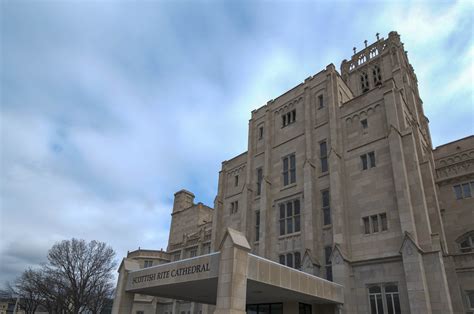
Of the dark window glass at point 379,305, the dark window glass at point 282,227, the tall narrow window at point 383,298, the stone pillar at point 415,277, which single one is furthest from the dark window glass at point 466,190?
the dark window glass at point 282,227

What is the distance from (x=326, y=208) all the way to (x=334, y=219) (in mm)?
A: 1808

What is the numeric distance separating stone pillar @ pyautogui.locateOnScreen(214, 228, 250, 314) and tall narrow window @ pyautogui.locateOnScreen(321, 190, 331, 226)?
12.0m

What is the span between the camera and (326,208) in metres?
25.2

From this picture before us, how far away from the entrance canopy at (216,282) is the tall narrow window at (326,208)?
17.5ft

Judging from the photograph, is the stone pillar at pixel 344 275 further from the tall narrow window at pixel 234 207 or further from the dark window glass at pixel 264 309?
the tall narrow window at pixel 234 207

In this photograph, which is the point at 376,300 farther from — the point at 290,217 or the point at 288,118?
the point at 288,118

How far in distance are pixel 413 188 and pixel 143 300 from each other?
34.3 meters

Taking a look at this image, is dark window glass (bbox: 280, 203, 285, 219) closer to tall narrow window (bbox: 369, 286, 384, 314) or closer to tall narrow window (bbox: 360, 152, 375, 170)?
tall narrow window (bbox: 360, 152, 375, 170)

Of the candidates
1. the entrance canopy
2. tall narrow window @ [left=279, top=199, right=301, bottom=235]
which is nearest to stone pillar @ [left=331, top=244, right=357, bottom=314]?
the entrance canopy

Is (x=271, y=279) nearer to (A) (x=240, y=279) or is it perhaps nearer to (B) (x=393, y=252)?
(A) (x=240, y=279)

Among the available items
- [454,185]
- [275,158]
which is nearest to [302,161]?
[275,158]

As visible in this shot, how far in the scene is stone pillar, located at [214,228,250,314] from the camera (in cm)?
1309

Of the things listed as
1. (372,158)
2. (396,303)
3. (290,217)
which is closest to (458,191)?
(372,158)

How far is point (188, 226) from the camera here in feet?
148
